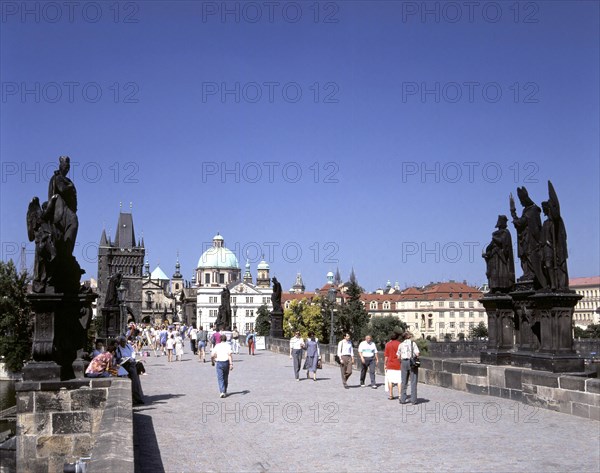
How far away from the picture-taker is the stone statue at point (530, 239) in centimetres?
1355

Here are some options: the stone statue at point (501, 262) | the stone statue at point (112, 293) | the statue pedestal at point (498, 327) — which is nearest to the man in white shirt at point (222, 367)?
the statue pedestal at point (498, 327)

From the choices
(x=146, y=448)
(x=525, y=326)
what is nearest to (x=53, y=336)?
(x=146, y=448)

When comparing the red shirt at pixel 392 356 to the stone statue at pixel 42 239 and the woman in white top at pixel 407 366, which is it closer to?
the woman in white top at pixel 407 366

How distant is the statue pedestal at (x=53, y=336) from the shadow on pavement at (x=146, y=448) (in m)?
1.48

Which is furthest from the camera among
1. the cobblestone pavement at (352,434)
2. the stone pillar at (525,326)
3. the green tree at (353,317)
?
the green tree at (353,317)

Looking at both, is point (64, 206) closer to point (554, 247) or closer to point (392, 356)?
point (392, 356)

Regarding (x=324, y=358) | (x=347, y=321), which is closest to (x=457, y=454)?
(x=324, y=358)

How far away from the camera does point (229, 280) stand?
573 ft

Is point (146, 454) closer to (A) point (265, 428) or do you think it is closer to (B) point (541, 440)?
(A) point (265, 428)

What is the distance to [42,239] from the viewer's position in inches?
479

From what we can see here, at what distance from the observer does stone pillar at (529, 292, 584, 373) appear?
12852 millimetres

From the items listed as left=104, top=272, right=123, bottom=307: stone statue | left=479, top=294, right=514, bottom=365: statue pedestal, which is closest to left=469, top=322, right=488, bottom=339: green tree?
left=104, top=272, right=123, bottom=307: stone statue

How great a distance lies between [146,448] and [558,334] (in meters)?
7.31

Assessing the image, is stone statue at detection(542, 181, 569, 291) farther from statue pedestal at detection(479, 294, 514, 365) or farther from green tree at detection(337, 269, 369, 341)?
green tree at detection(337, 269, 369, 341)
